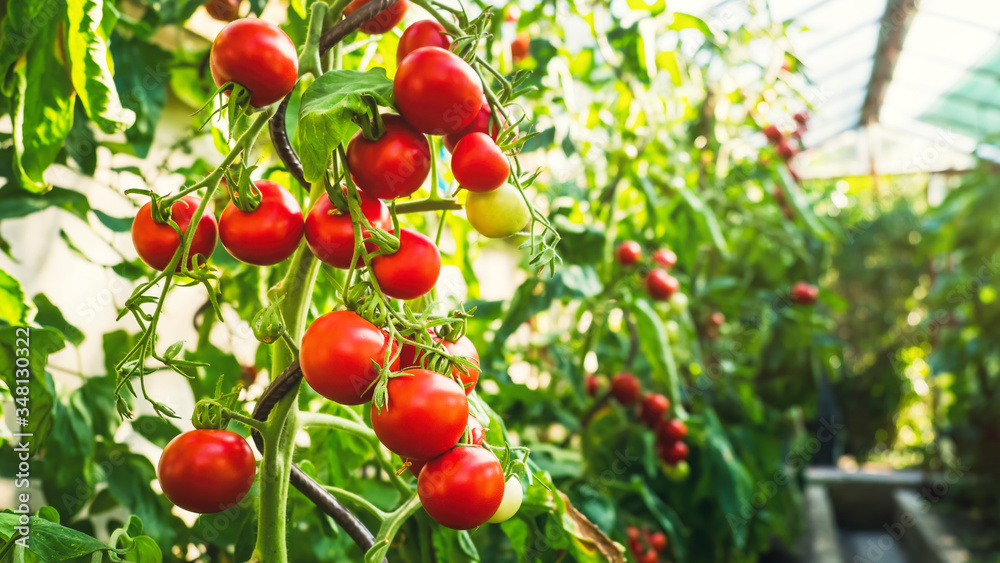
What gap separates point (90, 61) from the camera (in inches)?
19.6

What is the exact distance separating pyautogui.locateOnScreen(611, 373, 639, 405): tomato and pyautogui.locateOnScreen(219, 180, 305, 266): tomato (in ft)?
3.45

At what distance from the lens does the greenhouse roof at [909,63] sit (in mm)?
4871

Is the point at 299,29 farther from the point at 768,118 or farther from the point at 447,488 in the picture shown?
the point at 768,118

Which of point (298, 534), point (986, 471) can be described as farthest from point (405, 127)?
point (986, 471)

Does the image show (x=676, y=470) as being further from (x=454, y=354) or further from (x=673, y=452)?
(x=454, y=354)

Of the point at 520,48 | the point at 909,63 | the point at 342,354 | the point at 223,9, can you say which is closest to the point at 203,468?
the point at 342,354

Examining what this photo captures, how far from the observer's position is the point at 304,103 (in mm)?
366

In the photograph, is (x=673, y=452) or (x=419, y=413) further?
(x=673, y=452)

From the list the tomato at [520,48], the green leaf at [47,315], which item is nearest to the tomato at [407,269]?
the green leaf at [47,315]

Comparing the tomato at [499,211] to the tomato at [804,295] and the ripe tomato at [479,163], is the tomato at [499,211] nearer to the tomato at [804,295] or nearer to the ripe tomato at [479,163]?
the ripe tomato at [479,163]

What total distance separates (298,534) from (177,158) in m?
0.79

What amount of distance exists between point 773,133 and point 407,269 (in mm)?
1735

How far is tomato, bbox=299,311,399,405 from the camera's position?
0.36 m

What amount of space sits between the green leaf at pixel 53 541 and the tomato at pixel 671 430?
3.71ft
